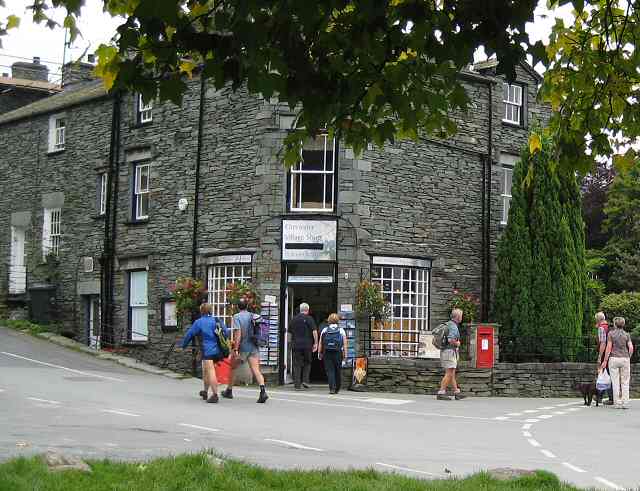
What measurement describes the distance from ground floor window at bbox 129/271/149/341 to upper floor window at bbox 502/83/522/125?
1099cm

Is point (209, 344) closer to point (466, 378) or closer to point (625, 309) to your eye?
point (466, 378)

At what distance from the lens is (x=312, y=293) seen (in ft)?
84.8

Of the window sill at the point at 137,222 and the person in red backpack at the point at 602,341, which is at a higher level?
the window sill at the point at 137,222

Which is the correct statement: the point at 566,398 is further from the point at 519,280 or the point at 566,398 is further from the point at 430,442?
the point at 430,442

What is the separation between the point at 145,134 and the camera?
28.5m

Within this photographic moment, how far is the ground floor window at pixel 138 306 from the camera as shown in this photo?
28.0m

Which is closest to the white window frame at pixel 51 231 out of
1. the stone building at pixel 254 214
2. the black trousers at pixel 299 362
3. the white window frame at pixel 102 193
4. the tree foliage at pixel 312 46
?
the stone building at pixel 254 214

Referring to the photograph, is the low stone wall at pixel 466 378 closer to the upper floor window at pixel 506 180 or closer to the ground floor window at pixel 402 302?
the ground floor window at pixel 402 302

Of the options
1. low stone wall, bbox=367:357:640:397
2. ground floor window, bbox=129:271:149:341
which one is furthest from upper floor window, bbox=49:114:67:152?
low stone wall, bbox=367:357:640:397

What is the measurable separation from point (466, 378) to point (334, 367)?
3.15 metres

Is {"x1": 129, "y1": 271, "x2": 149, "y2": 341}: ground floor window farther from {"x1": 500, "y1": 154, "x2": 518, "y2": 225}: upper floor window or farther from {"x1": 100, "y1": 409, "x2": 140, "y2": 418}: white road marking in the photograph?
{"x1": 100, "y1": 409, "x2": 140, "y2": 418}: white road marking

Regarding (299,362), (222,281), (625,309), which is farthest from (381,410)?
(625,309)

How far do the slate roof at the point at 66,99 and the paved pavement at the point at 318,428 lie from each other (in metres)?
10.2

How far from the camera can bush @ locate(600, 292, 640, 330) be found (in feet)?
102
